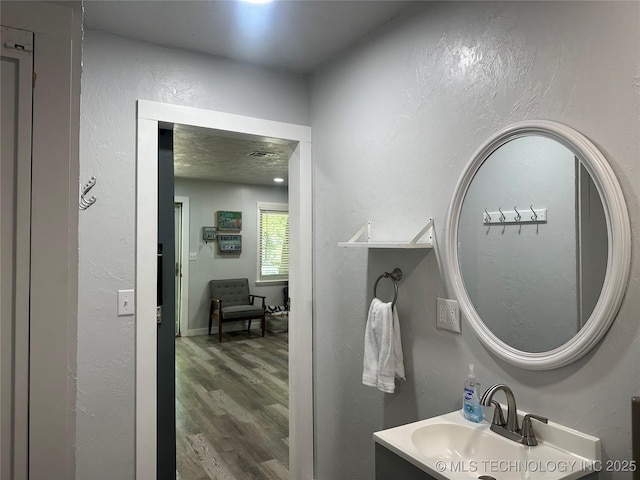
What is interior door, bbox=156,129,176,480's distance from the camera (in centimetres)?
207

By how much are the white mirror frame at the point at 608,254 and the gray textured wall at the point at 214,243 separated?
18.5 feet

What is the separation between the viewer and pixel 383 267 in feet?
6.29

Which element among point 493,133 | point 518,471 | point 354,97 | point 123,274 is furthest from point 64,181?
point 354,97

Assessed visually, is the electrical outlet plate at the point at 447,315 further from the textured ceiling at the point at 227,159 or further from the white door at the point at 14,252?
the textured ceiling at the point at 227,159

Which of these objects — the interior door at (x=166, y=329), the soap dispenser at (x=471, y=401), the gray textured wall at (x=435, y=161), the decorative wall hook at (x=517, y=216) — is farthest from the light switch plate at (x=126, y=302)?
the decorative wall hook at (x=517, y=216)

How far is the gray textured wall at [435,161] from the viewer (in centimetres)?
109

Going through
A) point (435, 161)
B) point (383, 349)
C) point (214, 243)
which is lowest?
point (383, 349)

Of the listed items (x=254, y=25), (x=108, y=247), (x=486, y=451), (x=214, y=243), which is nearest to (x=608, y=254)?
(x=486, y=451)

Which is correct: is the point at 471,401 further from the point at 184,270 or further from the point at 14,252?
the point at 184,270

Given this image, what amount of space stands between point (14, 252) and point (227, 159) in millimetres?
4250

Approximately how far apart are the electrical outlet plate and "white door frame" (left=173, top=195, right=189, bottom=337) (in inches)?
213

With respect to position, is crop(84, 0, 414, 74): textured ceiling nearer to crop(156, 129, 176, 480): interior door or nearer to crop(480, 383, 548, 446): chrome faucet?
crop(156, 129, 176, 480): interior door

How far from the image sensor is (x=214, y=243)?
6691mm

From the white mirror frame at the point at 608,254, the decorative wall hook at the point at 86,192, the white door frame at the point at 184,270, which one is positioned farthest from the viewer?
the white door frame at the point at 184,270
